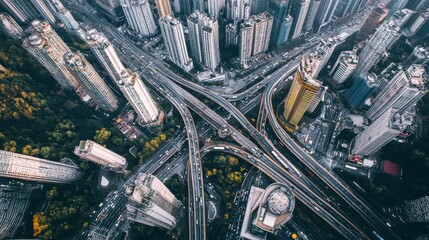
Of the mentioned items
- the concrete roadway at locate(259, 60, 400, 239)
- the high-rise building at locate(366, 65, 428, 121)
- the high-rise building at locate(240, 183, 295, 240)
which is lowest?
the concrete roadway at locate(259, 60, 400, 239)

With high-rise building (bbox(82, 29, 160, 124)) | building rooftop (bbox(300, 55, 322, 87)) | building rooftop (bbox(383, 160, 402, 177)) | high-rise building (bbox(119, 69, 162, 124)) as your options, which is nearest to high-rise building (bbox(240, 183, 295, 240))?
building rooftop (bbox(300, 55, 322, 87))

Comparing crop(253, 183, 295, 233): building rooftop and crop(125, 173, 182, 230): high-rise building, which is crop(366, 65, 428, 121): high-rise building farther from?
crop(125, 173, 182, 230): high-rise building

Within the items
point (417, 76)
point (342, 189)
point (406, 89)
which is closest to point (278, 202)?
point (342, 189)

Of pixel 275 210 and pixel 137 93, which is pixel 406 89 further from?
pixel 137 93

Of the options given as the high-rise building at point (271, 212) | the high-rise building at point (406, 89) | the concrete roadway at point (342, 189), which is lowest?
the concrete roadway at point (342, 189)

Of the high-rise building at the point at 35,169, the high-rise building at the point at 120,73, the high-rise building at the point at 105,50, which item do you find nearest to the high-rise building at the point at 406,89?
the high-rise building at the point at 120,73

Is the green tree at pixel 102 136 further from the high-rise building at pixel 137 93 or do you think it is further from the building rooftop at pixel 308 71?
the building rooftop at pixel 308 71
